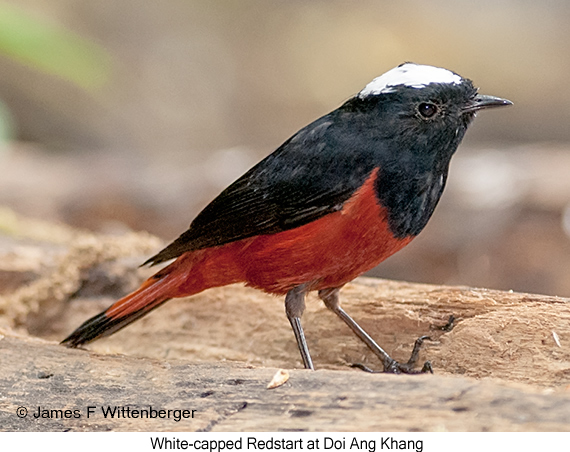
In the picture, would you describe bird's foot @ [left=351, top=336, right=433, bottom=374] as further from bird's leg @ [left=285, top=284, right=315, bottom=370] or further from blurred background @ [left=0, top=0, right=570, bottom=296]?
blurred background @ [left=0, top=0, right=570, bottom=296]

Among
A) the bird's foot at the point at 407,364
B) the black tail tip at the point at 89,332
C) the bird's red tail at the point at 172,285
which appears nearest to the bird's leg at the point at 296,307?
the bird's red tail at the point at 172,285

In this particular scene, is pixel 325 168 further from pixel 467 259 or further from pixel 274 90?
pixel 274 90

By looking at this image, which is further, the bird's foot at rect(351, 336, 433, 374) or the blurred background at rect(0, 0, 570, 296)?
the blurred background at rect(0, 0, 570, 296)

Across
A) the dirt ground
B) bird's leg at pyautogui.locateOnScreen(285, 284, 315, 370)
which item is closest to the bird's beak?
the dirt ground

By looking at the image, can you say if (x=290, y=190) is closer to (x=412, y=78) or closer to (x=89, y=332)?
(x=412, y=78)

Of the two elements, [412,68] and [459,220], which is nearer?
[412,68]

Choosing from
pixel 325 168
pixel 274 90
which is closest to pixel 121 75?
pixel 274 90
